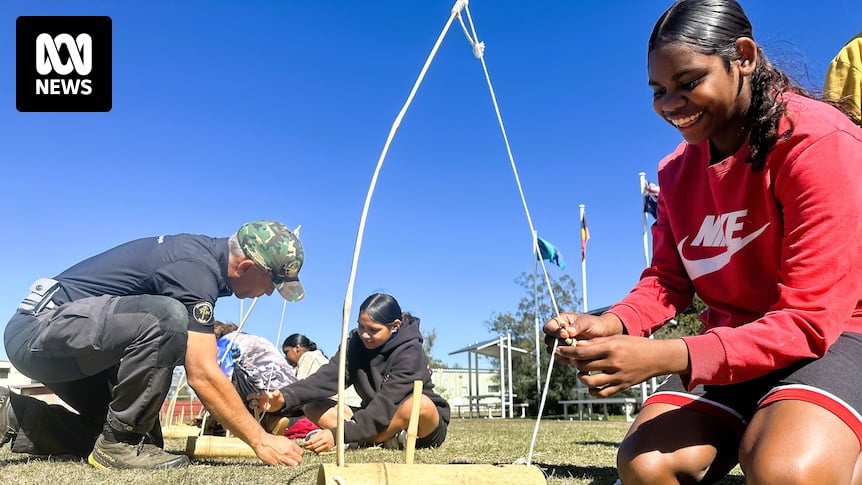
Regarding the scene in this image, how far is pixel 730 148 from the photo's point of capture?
1775 millimetres

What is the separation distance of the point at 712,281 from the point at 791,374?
0.38 metres

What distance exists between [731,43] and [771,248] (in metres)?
0.50

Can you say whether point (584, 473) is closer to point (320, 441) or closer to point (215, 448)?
point (320, 441)

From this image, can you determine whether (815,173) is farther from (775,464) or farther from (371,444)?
(371,444)

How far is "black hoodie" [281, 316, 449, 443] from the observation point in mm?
3988

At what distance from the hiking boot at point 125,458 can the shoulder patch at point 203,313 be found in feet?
2.13

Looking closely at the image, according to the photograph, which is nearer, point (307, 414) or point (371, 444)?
point (371, 444)

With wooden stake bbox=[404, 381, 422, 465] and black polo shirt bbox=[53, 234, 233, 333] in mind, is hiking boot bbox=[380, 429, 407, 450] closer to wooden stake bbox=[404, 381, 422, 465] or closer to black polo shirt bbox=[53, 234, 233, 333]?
black polo shirt bbox=[53, 234, 233, 333]

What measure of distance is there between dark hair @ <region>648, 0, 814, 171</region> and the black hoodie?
283 cm

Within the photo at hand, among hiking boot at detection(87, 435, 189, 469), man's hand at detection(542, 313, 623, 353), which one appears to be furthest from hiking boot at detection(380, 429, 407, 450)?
man's hand at detection(542, 313, 623, 353)

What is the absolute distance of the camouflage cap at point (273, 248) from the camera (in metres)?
3.43

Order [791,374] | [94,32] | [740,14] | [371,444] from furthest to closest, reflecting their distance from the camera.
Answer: [94,32]
[371,444]
[740,14]
[791,374]

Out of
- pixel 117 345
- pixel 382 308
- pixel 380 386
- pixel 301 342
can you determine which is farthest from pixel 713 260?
pixel 301 342

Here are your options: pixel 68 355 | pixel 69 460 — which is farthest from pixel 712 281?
pixel 69 460
